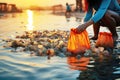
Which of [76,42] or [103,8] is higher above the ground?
[103,8]

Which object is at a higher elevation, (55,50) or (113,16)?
(113,16)

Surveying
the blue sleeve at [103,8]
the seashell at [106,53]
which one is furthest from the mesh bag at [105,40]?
the blue sleeve at [103,8]

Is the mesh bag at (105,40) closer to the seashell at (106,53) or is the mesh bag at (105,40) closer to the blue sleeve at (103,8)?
the seashell at (106,53)

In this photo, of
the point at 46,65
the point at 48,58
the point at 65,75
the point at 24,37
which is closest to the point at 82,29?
the point at 48,58

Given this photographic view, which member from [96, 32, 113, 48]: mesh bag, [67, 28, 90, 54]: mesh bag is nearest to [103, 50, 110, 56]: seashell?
[67, 28, 90, 54]: mesh bag

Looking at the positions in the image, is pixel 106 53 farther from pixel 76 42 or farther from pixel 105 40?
pixel 105 40

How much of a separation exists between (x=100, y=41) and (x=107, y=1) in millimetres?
928

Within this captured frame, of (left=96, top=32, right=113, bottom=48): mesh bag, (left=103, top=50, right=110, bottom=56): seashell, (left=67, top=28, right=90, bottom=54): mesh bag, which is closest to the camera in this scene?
(left=103, top=50, right=110, bottom=56): seashell

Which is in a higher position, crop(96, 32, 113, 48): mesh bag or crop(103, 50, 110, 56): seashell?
crop(96, 32, 113, 48): mesh bag

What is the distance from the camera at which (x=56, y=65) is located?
491 cm

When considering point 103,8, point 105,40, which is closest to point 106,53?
point 105,40

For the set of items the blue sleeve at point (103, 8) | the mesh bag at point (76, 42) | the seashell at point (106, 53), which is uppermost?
the blue sleeve at point (103, 8)

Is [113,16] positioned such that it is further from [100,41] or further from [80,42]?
[80,42]

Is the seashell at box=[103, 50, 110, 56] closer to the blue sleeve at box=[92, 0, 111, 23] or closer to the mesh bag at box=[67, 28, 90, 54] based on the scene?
the mesh bag at box=[67, 28, 90, 54]
